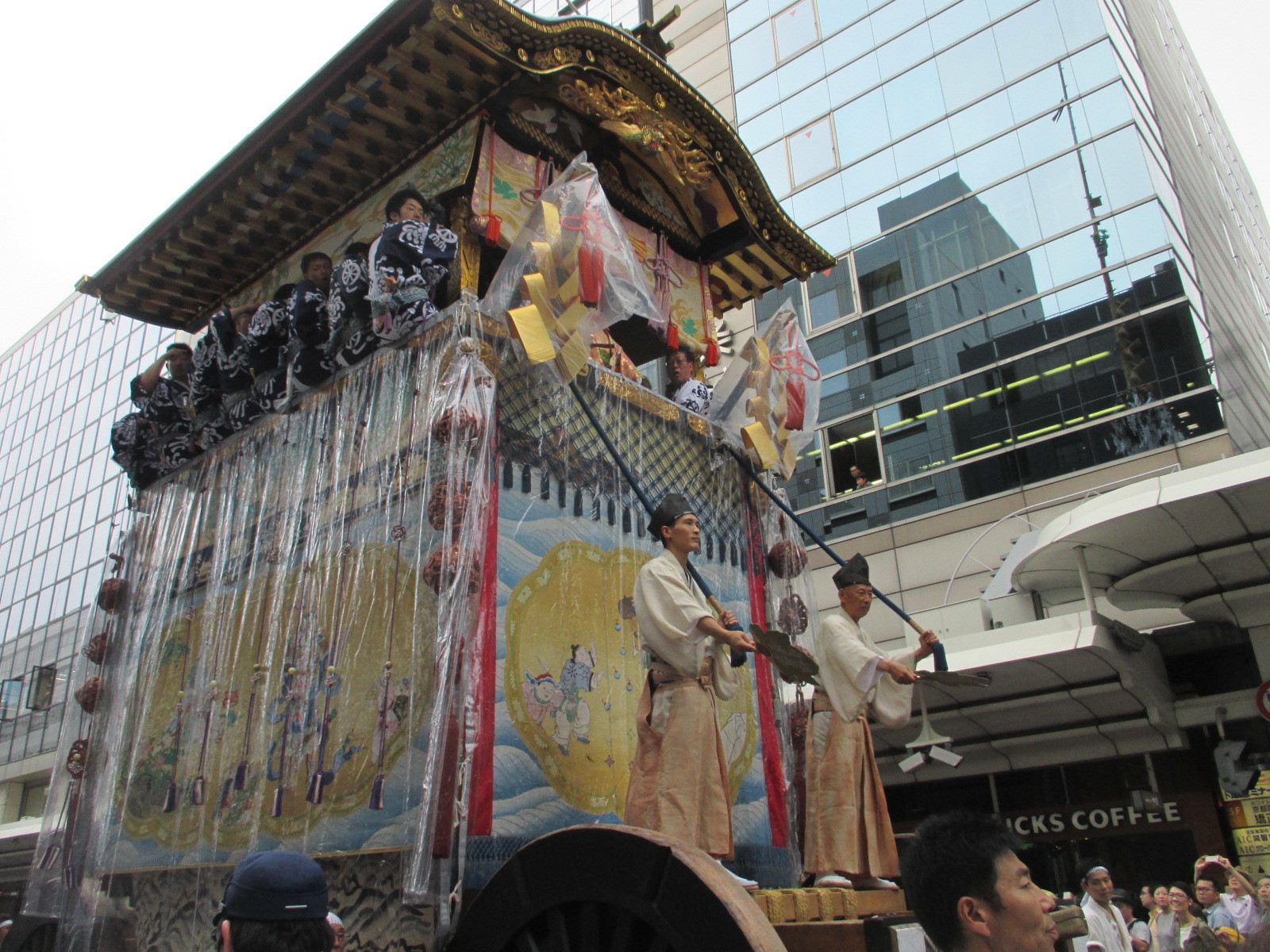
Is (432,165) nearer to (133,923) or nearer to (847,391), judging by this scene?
(133,923)

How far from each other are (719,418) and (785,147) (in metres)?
19.2

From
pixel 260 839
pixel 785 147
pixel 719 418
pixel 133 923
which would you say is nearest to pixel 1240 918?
pixel 719 418

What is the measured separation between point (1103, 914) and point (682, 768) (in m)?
4.30

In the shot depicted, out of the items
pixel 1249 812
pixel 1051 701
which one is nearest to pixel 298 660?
pixel 1051 701

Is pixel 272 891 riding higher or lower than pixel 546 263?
lower

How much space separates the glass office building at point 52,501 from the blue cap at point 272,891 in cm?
2419

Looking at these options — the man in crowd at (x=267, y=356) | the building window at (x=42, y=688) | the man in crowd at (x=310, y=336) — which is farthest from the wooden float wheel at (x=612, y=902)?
the building window at (x=42, y=688)

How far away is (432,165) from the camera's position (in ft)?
21.4

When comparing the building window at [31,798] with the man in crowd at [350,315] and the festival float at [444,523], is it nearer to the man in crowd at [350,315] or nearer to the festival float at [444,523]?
the festival float at [444,523]

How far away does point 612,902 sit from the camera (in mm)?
2742

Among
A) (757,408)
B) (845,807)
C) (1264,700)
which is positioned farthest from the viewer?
(1264,700)

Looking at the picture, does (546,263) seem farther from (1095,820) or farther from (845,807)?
(1095,820)

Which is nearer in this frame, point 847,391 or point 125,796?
point 125,796

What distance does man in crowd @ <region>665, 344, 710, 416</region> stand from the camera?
7.24 m
